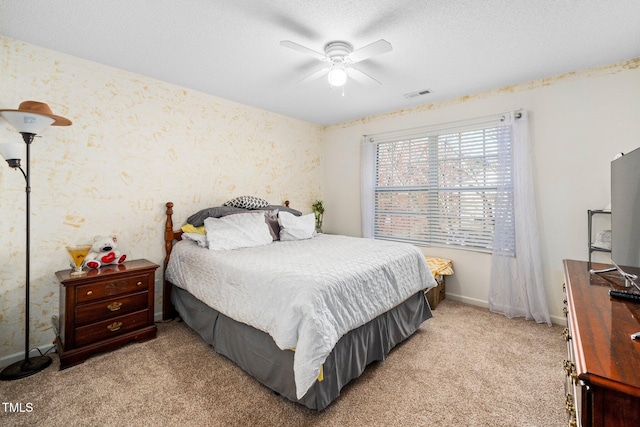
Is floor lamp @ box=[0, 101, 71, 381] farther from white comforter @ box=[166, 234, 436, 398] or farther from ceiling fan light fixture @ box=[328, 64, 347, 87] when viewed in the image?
ceiling fan light fixture @ box=[328, 64, 347, 87]

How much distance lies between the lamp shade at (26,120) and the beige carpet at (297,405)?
1742 millimetres

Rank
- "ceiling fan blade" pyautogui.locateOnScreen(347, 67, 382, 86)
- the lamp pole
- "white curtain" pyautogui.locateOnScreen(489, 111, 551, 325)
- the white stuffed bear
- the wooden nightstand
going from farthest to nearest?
"white curtain" pyautogui.locateOnScreen(489, 111, 551, 325) < "ceiling fan blade" pyautogui.locateOnScreen(347, 67, 382, 86) < the white stuffed bear < the wooden nightstand < the lamp pole

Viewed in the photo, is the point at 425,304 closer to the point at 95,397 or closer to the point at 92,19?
the point at 95,397

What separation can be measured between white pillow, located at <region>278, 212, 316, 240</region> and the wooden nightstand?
4.61ft

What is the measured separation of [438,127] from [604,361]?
127 inches

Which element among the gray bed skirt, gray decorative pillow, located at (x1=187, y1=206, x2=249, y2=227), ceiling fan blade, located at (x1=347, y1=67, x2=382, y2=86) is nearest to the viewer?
the gray bed skirt

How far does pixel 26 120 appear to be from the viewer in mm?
1972

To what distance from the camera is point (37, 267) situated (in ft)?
7.50

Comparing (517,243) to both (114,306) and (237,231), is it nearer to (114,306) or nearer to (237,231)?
(237,231)

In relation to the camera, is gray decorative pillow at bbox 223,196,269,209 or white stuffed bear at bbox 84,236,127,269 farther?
gray decorative pillow at bbox 223,196,269,209

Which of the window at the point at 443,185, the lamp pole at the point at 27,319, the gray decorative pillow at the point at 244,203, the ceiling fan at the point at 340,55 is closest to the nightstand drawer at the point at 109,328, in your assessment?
the lamp pole at the point at 27,319

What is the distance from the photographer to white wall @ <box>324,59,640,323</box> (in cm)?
254

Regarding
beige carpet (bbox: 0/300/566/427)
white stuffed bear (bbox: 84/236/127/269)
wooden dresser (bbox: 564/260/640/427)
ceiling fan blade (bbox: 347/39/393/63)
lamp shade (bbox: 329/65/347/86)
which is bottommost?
beige carpet (bbox: 0/300/566/427)

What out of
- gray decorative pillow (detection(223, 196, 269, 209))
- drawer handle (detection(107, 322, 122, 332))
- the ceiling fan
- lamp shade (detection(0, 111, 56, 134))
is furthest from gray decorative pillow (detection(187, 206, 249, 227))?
the ceiling fan
